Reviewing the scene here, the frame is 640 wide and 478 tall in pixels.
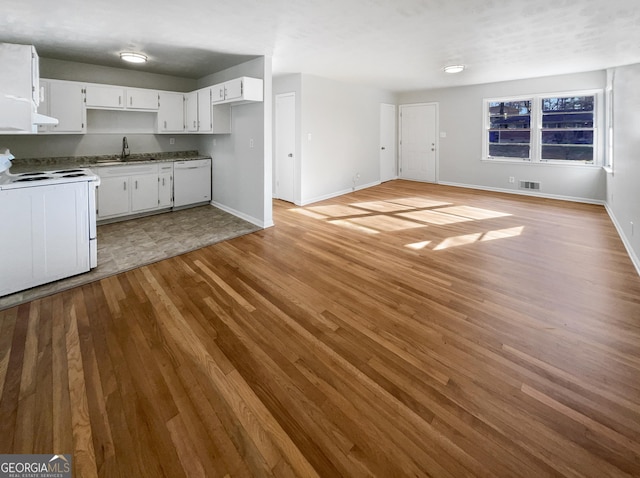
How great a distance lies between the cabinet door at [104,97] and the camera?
16.1ft

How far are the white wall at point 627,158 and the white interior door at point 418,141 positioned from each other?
3897mm

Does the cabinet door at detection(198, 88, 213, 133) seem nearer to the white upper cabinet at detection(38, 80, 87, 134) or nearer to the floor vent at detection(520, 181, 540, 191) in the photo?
the white upper cabinet at detection(38, 80, 87, 134)

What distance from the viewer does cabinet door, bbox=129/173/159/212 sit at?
17.6ft

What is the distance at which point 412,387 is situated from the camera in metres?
1.81

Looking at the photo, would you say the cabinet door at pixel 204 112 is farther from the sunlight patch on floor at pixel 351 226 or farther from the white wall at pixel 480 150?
the white wall at pixel 480 150

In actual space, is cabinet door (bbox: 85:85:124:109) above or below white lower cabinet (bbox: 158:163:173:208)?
above

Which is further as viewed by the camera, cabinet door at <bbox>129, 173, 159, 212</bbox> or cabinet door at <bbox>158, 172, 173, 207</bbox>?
cabinet door at <bbox>158, 172, 173, 207</bbox>

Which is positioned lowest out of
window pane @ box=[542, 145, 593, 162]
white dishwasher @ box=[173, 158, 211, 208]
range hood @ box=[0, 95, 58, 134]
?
white dishwasher @ box=[173, 158, 211, 208]

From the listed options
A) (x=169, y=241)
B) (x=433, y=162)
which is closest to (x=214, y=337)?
(x=169, y=241)

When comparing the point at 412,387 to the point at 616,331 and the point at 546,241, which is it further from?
the point at 546,241

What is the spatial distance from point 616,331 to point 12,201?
471 centimetres

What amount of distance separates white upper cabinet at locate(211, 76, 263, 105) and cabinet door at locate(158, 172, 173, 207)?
1.71 m

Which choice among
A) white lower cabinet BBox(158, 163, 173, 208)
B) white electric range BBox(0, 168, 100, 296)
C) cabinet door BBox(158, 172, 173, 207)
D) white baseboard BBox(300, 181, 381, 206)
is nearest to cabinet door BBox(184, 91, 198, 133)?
white lower cabinet BBox(158, 163, 173, 208)

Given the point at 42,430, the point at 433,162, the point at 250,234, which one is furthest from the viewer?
the point at 433,162
